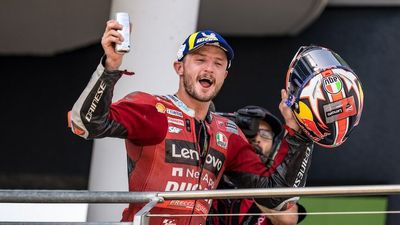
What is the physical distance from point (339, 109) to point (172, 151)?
71 cm

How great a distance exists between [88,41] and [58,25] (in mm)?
532

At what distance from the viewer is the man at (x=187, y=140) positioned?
3877mm

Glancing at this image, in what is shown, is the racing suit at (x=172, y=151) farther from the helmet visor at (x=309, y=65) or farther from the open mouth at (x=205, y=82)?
the helmet visor at (x=309, y=65)

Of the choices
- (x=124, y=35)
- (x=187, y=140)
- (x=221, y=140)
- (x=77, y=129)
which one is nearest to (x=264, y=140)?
(x=221, y=140)

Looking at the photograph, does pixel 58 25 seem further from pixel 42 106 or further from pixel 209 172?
pixel 209 172

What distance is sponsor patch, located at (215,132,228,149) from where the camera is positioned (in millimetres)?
4142

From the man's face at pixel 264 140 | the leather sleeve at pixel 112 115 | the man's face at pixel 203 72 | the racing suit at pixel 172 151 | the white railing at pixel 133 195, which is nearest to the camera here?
the white railing at pixel 133 195

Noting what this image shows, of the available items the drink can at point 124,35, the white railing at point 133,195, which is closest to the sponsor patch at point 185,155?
the white railing at point 133,195

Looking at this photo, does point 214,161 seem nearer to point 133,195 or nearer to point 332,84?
point 332,84

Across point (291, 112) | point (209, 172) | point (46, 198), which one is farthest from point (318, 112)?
point (46, 198)

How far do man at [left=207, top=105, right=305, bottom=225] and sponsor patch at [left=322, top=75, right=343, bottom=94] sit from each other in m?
0.72

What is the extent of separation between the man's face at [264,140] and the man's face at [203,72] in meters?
0.99

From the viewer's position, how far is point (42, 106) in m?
9.09

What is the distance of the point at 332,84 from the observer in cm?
388
